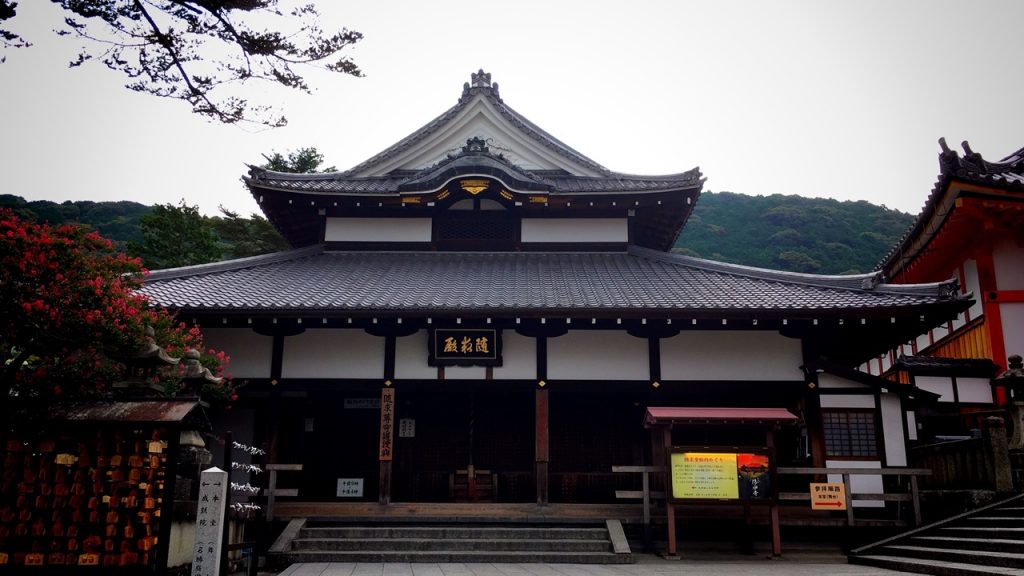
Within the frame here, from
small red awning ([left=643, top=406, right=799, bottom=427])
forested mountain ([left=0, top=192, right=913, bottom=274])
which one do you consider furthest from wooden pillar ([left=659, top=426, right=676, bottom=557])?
forested mountain ([left=0, top=192, right=913, bottom=274])

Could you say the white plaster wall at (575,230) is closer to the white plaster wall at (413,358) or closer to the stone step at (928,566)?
the white plaster wall at (413,358)

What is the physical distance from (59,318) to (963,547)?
13145 mm

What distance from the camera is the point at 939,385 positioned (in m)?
18.6

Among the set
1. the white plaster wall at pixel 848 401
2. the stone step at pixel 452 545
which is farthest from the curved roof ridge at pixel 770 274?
the stone step at pixel 452 545

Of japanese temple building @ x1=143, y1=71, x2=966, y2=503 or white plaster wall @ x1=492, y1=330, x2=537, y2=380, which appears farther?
white plaster wall @ x1=492, y1=330, x2=537, y2=380

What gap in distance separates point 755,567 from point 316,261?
12142 mm

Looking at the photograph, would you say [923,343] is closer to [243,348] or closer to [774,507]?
[774,507]

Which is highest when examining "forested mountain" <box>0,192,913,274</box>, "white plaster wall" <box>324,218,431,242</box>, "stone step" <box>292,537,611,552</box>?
"forested mountain" <box>0,192,913,274</box>

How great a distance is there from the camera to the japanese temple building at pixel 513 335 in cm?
1405

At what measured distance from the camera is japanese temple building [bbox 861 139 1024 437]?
628 inches

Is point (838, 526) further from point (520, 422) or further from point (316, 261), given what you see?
point (316, 261)

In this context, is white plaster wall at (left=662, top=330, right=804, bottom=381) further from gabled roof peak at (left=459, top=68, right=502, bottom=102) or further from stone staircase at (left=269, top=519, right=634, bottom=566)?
gabled roof peak at (left=459, top=68, right=502, bottom=102)

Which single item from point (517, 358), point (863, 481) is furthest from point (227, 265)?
point (863, 481)

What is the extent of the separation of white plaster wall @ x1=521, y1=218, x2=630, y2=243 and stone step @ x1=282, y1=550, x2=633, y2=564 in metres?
8.69
